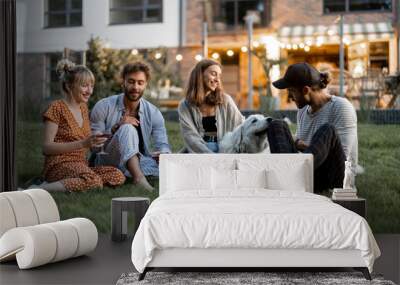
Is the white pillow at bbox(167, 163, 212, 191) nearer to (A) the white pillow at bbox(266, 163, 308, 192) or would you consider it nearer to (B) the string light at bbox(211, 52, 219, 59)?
(A) the white pillow at bbox(266, 163, 308, 192)

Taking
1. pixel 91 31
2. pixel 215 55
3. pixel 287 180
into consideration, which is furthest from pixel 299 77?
pixel 91 31

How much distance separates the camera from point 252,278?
16.9ft

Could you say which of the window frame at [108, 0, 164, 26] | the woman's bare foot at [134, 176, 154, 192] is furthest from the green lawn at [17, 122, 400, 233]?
the window frame at [108, 0, 164, 26]

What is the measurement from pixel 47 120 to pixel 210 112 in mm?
1742

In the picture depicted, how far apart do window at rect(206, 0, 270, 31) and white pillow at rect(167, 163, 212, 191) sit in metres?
1.56

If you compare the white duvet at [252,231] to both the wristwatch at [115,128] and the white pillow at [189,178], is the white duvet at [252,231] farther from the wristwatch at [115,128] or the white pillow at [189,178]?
the wristwatch at [115,128]

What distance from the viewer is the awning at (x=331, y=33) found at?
24.2 ft

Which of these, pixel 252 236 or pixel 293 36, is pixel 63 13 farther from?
pixel 252 236

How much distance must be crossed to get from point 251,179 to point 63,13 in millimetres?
2772

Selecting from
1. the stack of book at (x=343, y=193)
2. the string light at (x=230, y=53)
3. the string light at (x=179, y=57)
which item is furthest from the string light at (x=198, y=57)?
the stack of book at (x=343, y=193)

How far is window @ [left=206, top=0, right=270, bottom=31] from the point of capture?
7.50m

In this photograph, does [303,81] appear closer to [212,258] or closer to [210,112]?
[210,112]

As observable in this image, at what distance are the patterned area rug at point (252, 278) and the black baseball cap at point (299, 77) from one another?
2.58m

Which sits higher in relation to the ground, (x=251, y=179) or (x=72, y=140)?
(x=72, y=140)
